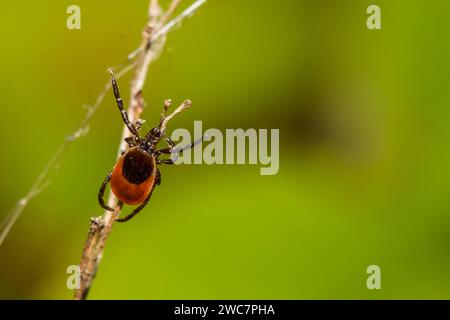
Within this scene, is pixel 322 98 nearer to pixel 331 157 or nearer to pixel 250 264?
pixel 331 157

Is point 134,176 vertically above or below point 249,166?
below

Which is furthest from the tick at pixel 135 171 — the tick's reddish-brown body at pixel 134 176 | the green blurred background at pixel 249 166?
the green blurred background at pixel 249 166

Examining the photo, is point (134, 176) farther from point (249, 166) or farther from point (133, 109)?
point (249, 166)

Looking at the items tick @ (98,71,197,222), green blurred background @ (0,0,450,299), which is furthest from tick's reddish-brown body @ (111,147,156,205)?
green blurred background @ (0,0,450,299)

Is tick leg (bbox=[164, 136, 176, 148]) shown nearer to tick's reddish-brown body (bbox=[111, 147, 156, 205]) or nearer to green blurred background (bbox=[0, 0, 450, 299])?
tick's reddish-brown body (bbox=[111, 147, 156, 205])

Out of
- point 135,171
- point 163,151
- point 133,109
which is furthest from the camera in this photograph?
point 163,151

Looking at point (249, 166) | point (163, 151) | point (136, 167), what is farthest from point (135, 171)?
point (249, 166)
